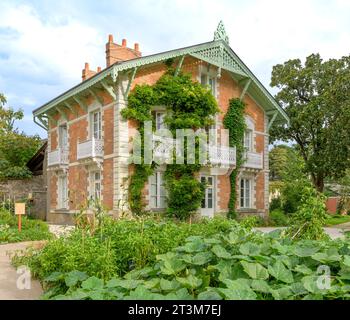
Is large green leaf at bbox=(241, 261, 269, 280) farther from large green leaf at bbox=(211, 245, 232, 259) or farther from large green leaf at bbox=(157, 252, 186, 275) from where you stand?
large green leaf at bbox=(157, 252, 186, 275)

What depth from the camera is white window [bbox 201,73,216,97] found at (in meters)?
18.5

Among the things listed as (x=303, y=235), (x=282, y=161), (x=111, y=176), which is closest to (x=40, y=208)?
(x=111, y=176)

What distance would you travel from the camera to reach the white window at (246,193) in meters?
20.3

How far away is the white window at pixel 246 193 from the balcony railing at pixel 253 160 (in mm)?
911

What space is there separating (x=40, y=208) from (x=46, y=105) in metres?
6.94

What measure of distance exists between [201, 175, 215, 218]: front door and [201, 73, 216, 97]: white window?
3.99 m

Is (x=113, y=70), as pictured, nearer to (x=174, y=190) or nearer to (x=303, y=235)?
(x=174, y=190)

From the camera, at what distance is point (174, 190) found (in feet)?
52.5

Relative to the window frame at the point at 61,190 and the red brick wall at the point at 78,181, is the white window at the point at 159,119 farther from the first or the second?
the window frame at the point at 61,190

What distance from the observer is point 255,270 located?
3.48m

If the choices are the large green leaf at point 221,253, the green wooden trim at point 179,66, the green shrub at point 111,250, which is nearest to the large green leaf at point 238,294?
the large green leaf at point 221,253

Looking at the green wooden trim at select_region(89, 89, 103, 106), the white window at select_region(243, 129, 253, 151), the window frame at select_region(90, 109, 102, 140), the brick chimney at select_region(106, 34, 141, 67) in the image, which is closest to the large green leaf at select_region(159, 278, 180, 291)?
the window frame at select_region(90, 109, 102, 140)

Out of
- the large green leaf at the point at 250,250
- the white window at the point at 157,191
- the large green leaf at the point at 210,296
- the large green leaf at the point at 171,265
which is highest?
the white window at the point at 157,191

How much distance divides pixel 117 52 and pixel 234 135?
6800 millimetres
